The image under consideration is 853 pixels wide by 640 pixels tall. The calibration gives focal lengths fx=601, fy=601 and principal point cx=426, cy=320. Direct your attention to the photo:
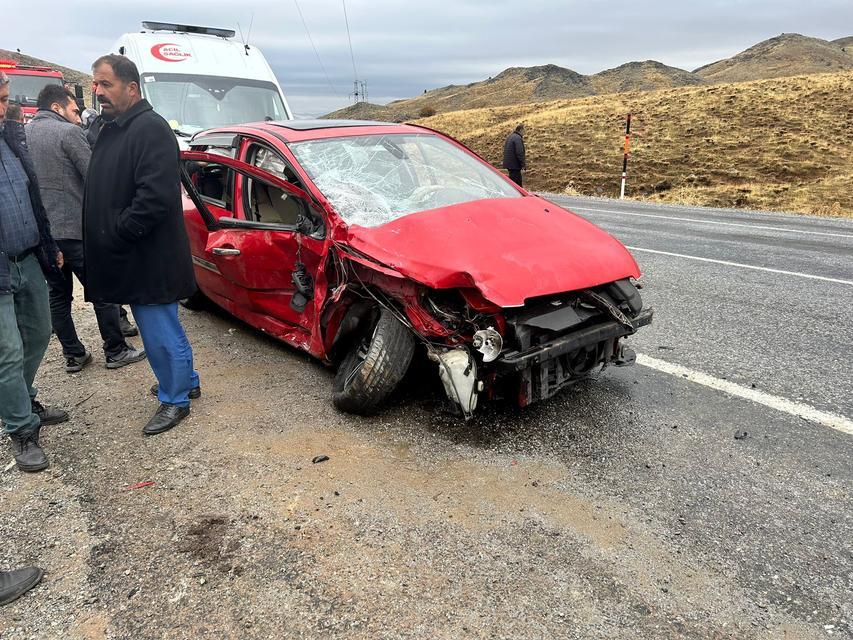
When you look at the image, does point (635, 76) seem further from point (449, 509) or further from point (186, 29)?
point (449, 509)

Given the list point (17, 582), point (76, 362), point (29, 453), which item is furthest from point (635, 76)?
point (17, 582)

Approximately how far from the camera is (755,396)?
3.63 m

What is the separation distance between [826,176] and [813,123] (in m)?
6.26

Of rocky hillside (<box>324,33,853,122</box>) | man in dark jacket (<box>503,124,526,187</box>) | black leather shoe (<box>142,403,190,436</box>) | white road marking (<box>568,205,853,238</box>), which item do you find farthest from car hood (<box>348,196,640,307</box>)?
rocky hillside (<box>324,33,853,122</box>)

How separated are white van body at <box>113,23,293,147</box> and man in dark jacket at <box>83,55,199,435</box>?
4.93 meters

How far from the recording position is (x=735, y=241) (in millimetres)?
8578

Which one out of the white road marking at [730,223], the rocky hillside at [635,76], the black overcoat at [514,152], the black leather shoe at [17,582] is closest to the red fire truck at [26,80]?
the black overcoat at [514,152]

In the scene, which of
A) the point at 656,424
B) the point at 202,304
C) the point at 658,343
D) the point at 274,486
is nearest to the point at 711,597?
the point at 656,424

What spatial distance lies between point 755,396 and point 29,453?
13.4 ft

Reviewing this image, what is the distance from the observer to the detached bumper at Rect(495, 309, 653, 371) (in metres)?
2.94

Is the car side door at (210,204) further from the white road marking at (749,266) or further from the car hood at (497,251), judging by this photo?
the white road marking at (749,266)

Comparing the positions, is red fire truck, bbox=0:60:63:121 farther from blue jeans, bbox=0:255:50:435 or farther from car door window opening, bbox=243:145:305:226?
blue jeans, bbox=0:255:50:435

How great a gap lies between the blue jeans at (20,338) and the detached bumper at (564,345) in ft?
8.04

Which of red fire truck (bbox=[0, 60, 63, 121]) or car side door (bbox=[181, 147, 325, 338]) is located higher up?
red fire truck (bbox=[0, 60, 63, 121])
